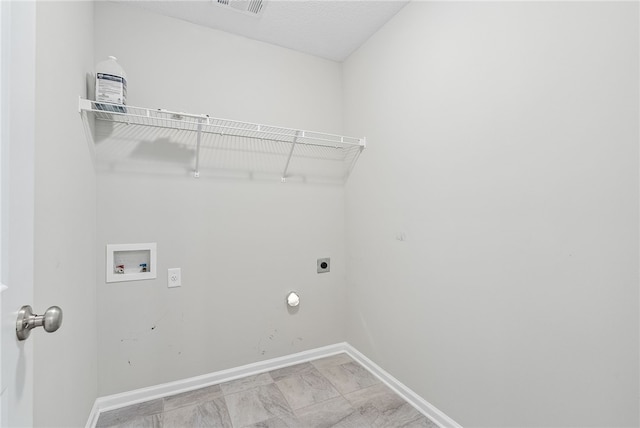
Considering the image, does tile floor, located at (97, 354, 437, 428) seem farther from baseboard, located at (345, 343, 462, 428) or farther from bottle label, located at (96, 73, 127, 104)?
→ bottle label, located at (96, 73, 127, 104)

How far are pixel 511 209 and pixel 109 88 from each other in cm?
202

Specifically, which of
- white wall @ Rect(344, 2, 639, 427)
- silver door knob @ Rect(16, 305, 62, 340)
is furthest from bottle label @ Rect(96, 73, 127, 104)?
white wall @ Rect(344, 2, 639, 427)

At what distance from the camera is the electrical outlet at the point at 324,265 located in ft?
7.68

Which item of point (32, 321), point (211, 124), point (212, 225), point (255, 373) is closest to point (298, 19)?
point (211, 124)

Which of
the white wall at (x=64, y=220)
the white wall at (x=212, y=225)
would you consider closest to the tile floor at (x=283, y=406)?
the white wall at (x=212, y=225)

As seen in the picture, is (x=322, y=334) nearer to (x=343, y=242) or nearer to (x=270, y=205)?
(x=343, y=242)

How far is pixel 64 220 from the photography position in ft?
4.01

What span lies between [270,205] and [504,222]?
146 centimetres

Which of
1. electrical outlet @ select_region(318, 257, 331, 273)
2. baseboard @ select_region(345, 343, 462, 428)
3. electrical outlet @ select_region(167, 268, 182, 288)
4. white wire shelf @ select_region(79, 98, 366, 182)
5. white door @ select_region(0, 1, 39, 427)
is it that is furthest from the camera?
electrical outlet @ select_region(318, 257, 331, 273)

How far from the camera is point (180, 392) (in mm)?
1865

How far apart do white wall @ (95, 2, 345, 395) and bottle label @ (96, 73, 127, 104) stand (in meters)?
0.27

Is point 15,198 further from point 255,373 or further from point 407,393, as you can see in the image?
point 407,393

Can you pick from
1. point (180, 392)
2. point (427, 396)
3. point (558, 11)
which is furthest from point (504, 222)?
point (180, 392)

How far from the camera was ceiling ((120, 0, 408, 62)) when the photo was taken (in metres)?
1.77
